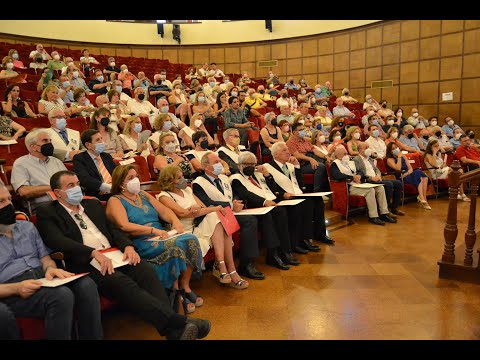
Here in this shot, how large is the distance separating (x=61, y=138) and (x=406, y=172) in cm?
439

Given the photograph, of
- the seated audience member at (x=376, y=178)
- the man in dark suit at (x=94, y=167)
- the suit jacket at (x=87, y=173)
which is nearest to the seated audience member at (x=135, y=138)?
the man in dark suit at (x=94, y=167)

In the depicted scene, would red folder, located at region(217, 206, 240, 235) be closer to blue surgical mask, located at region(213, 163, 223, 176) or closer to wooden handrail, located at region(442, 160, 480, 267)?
blue surgical mask, located at region(213, 163, 223, 176)

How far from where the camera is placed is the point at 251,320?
2.33 m

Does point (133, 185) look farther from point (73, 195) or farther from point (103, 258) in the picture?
point (103, 258)

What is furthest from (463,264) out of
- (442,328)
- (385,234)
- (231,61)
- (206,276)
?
(231,61)

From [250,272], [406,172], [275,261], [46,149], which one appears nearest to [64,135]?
[46,149]

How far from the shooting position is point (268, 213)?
318 cm

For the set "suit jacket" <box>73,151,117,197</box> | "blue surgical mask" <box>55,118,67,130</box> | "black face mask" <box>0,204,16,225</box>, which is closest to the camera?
"black face mask" <box>0,204,16,225</box>

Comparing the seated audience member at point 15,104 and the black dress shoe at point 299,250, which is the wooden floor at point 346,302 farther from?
the seated audience member at point 15,104

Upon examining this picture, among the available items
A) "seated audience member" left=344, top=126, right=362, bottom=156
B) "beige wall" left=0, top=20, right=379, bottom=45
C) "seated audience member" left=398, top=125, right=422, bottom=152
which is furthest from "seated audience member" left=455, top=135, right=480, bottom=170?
"beige wall" left=0, top=20, right=379, bottom=45

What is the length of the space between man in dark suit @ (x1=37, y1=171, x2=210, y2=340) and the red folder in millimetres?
738

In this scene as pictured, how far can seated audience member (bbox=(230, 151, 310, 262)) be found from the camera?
3166 millimetres

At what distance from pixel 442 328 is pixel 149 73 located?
8.74 meters
